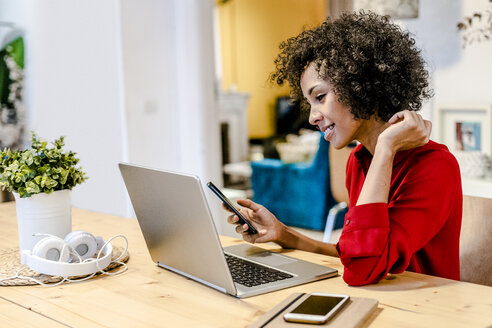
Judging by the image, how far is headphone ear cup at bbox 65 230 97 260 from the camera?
1503mm

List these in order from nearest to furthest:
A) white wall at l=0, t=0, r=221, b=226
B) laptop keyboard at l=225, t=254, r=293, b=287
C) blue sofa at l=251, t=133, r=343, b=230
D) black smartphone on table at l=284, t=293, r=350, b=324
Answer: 1. black smartphone on table at l=284, t=293, r=350, b=324
2. laptop keyboard at l=225, t=254, r=293, b=287
3. white wall at l=0, t=0, r=221, b=226
4. blue sofa at l=251, t=133, r=343, b=230

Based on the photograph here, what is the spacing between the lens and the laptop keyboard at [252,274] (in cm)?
133

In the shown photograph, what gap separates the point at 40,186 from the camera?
150cm

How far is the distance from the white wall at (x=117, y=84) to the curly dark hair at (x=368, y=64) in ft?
9.38

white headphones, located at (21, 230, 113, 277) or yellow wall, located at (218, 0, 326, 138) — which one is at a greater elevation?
yellow wall, located at (218, 0, 326, 138)

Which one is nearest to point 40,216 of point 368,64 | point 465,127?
point 368,64

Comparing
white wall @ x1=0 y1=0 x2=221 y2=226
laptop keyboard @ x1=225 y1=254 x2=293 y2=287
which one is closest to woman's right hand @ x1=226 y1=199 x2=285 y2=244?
laptop keyboard @ x1=225 y1=254 x2=293 y2=287

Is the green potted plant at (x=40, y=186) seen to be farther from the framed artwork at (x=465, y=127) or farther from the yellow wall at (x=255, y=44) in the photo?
the yellow wall at (x=255, y=44)

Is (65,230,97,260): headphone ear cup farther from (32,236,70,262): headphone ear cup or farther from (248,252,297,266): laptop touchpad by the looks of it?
(248,252,297,266): laptop touchpad

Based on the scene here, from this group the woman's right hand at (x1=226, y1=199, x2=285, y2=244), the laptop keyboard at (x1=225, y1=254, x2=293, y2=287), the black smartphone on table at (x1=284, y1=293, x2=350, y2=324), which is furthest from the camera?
the woman's right hand at (x1=226, y1=199, x2=285, y2=244)

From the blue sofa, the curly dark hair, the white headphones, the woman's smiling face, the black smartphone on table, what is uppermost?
the curly dark hair

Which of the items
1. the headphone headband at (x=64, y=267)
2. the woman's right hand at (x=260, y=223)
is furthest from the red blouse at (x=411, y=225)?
the headphone headband at (x=64, y=267)

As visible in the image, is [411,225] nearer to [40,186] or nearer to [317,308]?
[317,308]

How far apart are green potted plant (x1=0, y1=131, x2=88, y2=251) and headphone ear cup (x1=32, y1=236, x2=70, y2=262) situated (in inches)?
3.0
